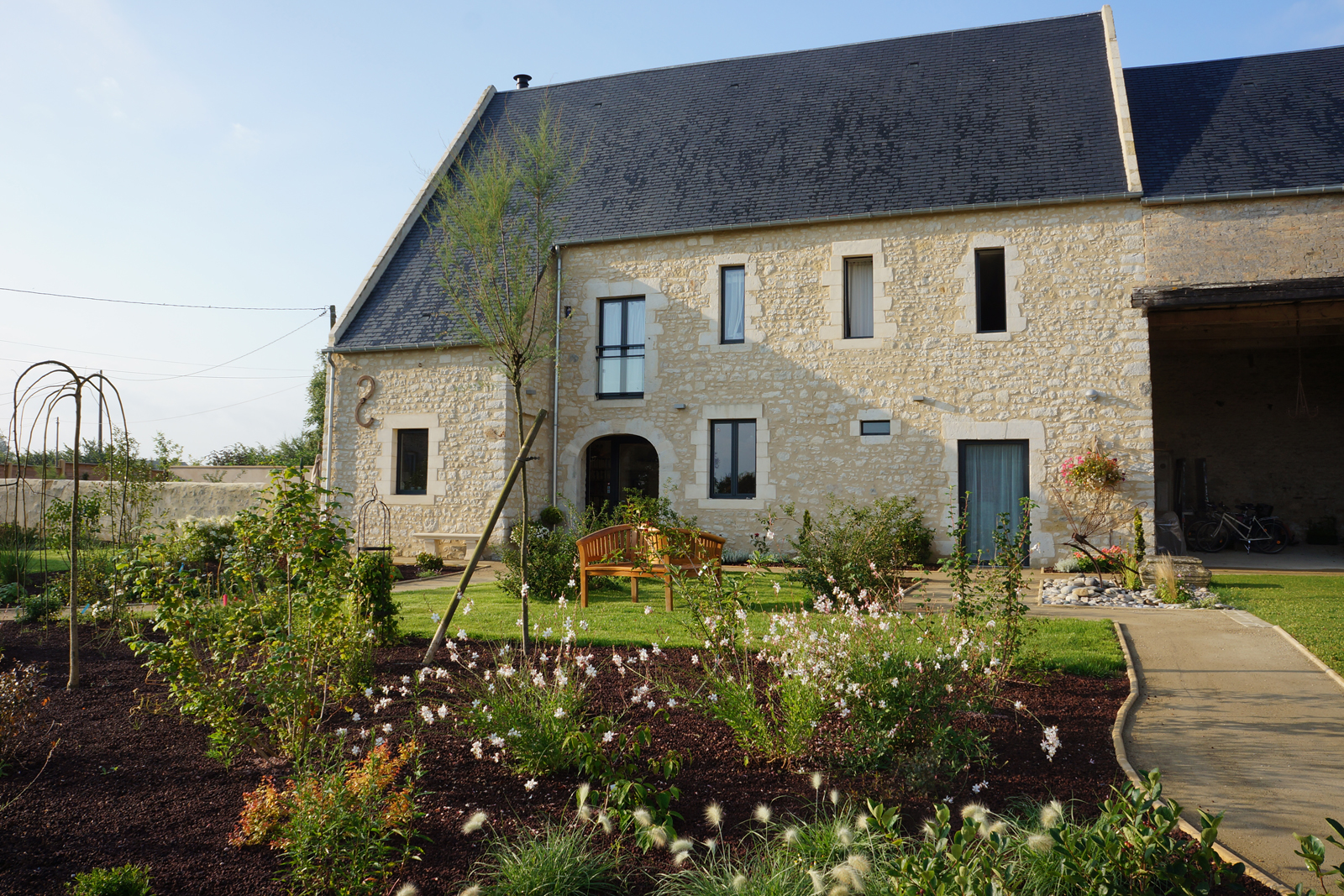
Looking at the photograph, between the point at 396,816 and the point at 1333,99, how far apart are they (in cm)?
1477

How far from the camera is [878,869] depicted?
213 centimetres

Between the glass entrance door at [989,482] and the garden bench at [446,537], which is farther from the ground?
the glass entrance door at [989,482]

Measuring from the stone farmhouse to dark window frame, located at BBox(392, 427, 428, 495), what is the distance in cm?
6

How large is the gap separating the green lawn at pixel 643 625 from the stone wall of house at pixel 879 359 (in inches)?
143

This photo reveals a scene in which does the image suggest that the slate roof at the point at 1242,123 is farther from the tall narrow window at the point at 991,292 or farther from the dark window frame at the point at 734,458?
the dark window frame at the point at 734,458

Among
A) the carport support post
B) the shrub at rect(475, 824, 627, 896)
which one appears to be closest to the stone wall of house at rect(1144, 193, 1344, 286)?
the carport support post

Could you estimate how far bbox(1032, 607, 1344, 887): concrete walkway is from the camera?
2.81m

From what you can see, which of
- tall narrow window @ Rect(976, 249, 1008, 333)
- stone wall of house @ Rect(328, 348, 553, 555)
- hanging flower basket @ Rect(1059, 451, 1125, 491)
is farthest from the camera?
stone wall of house @ Rect(328, 348, 553, 555)

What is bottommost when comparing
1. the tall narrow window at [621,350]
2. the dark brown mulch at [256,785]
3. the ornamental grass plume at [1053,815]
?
the dark brown mulch at [256,785]

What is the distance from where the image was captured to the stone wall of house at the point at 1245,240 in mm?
10180

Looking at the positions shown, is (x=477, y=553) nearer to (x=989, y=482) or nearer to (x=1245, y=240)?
(x=989, y=482)

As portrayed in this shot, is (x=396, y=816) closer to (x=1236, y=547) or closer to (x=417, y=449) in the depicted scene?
(x=417, y=449)

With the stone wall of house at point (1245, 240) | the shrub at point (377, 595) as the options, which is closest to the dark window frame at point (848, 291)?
the stone wall of house at point (1245, 240)

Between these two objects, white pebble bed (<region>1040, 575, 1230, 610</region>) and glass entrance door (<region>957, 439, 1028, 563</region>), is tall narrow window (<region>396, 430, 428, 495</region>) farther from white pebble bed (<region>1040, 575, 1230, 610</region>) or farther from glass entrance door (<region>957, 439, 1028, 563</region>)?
white pebble bed (<region>1040, 575, 1230, 610</region>)
